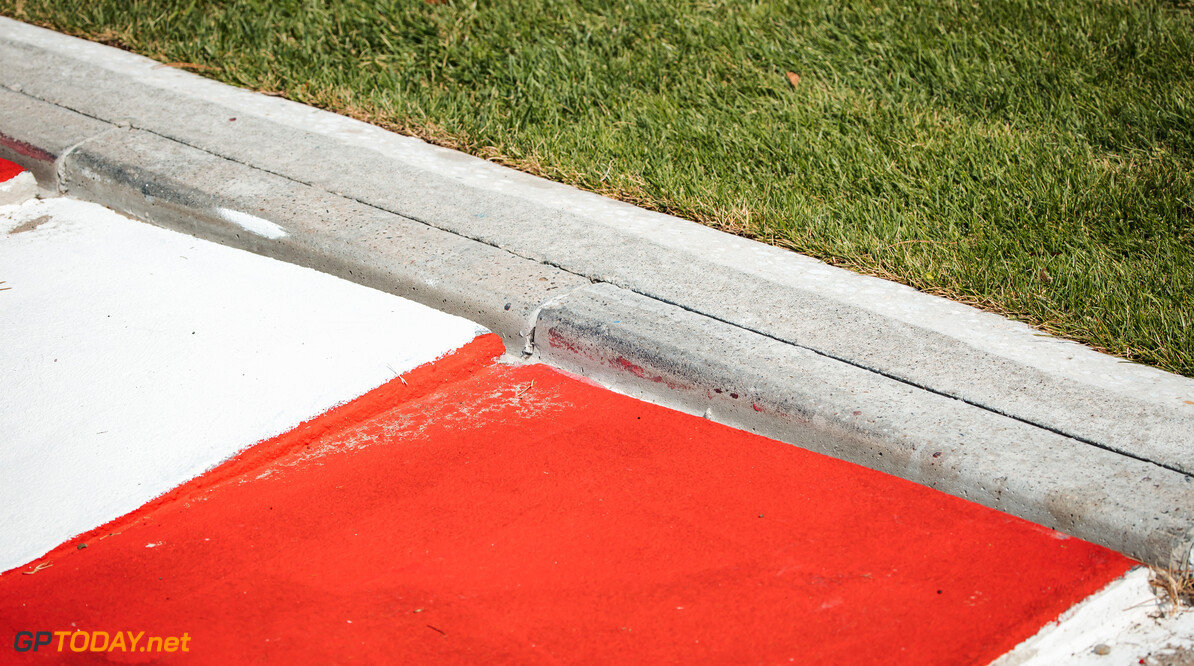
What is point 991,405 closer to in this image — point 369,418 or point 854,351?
point 854,351

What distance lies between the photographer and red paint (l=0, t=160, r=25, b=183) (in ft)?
12.2

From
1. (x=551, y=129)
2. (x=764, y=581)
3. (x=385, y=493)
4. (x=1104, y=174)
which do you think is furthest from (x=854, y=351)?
(x=551, y=129)

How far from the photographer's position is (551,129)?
3.94 metres

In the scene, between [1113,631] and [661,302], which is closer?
[1113,631]

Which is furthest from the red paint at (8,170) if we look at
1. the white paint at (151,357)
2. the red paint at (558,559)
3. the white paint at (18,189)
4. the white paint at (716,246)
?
the red paint at (558,559)

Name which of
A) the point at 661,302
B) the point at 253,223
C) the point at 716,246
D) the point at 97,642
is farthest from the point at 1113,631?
the point at 253,223

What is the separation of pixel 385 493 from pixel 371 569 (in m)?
0.26

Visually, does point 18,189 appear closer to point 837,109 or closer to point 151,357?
point 151,357

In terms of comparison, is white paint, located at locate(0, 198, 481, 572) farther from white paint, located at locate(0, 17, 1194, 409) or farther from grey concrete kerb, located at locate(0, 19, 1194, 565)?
white paint, located at locate(0, 17, 1194, 409)

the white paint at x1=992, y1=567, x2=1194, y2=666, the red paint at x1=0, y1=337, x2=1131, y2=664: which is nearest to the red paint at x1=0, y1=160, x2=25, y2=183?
the red paint at x1=0, y1=337, x2=1131, y2=664

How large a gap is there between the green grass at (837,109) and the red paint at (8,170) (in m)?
0.93

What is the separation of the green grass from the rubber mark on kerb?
0.84m

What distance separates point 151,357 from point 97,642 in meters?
1.00

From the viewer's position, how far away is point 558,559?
214cm
